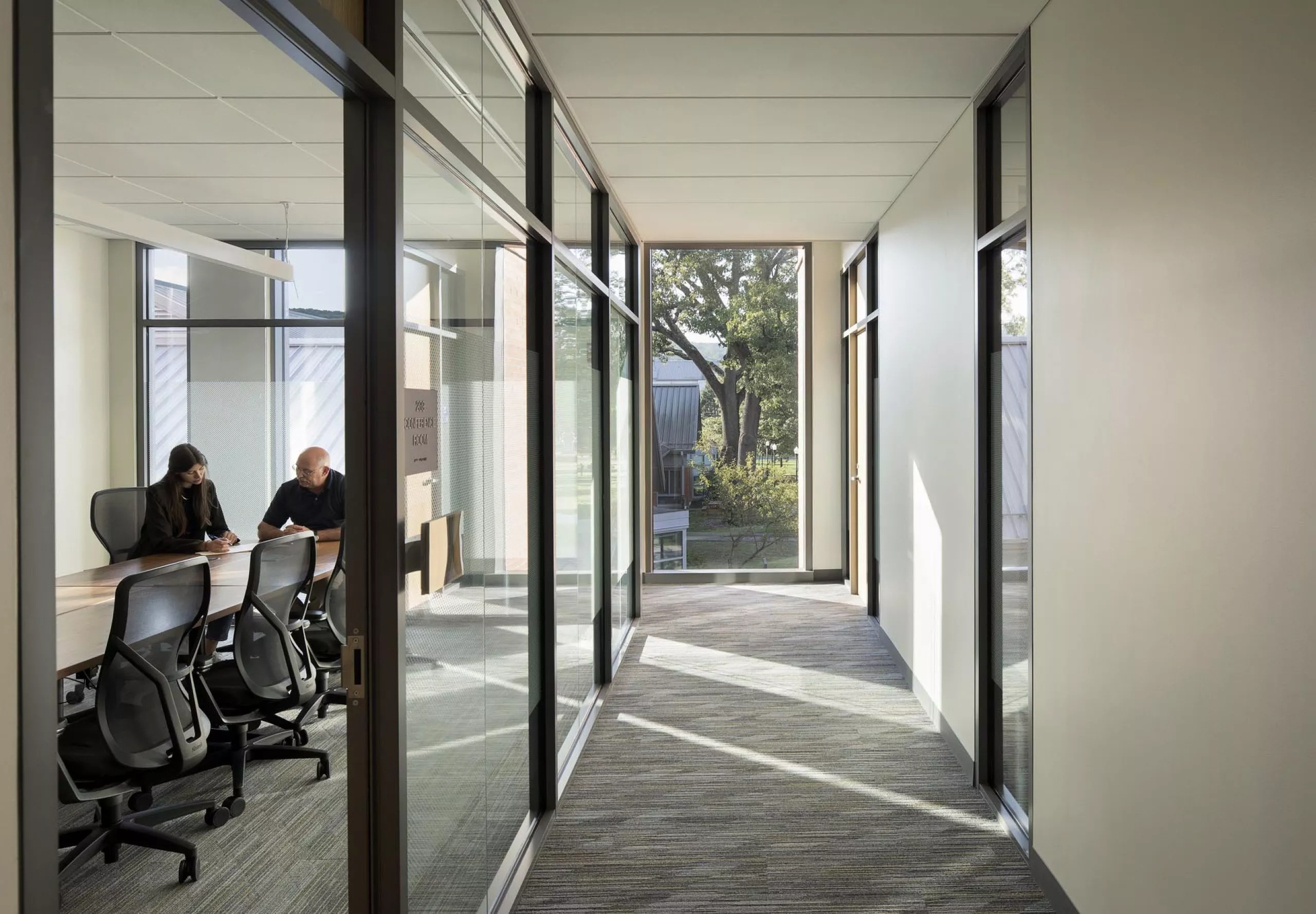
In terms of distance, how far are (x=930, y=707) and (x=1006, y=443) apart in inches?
64.2

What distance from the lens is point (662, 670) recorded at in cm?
488

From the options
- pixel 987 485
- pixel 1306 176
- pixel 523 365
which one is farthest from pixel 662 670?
pixel 1306 176

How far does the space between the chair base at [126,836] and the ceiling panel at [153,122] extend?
67 cm

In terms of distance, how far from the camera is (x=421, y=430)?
1765 millimetres

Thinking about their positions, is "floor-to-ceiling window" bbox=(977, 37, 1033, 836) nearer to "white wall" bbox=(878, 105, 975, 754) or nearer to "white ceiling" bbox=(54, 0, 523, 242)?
"white wall" bbox=(878, 105, 975, 754)

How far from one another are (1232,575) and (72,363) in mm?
1729

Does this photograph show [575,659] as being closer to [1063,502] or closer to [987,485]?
[987,485]

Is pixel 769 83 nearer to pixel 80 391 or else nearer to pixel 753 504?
pixel 80 391

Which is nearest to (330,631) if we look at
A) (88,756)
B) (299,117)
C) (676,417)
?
(88,756)

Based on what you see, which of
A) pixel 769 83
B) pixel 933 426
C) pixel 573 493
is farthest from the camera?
pixel 933 426

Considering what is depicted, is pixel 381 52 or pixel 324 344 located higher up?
pixel 381 52

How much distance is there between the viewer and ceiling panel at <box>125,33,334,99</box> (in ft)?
3.31

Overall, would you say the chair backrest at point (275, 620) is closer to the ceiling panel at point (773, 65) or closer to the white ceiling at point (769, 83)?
the white ceiling at point (769, 83)

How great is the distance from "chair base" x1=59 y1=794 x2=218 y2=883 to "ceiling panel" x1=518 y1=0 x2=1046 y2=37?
210cm
